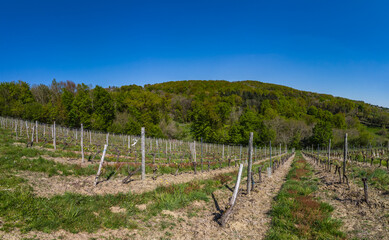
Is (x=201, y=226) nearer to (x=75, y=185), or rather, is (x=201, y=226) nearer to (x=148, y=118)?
(x=75, y=185)

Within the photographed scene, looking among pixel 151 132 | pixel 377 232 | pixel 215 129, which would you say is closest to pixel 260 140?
pixel 215 129

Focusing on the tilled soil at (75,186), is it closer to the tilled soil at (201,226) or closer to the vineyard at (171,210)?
the vineyard at (171,210)

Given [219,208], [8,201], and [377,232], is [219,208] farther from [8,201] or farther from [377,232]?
[8,201]

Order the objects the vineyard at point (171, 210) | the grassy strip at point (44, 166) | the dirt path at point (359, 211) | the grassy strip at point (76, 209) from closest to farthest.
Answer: the grassy strip at point (76, 209), the vineyard at point (171, 210), the dirt path at point (359, 211), the grassy strip at point (44, 166)

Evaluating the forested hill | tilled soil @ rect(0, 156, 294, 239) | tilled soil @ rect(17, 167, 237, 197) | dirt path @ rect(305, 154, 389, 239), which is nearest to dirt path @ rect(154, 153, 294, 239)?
tilled soil @ rect(0, 156, 294, 239)

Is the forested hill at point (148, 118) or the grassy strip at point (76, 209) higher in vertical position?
the forested hill at point (148, 118)

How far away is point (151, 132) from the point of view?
5497cm

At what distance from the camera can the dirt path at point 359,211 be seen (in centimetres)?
604

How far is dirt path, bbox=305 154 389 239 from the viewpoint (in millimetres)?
6043

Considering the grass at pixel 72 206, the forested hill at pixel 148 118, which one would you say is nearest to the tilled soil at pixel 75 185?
the grass at pixel 72 206

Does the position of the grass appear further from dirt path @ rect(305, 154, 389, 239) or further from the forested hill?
the forested hill

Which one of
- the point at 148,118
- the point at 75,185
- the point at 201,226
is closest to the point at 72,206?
the point at 75,185

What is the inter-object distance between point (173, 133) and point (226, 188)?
170 feet

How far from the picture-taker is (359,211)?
7426 millimetres
